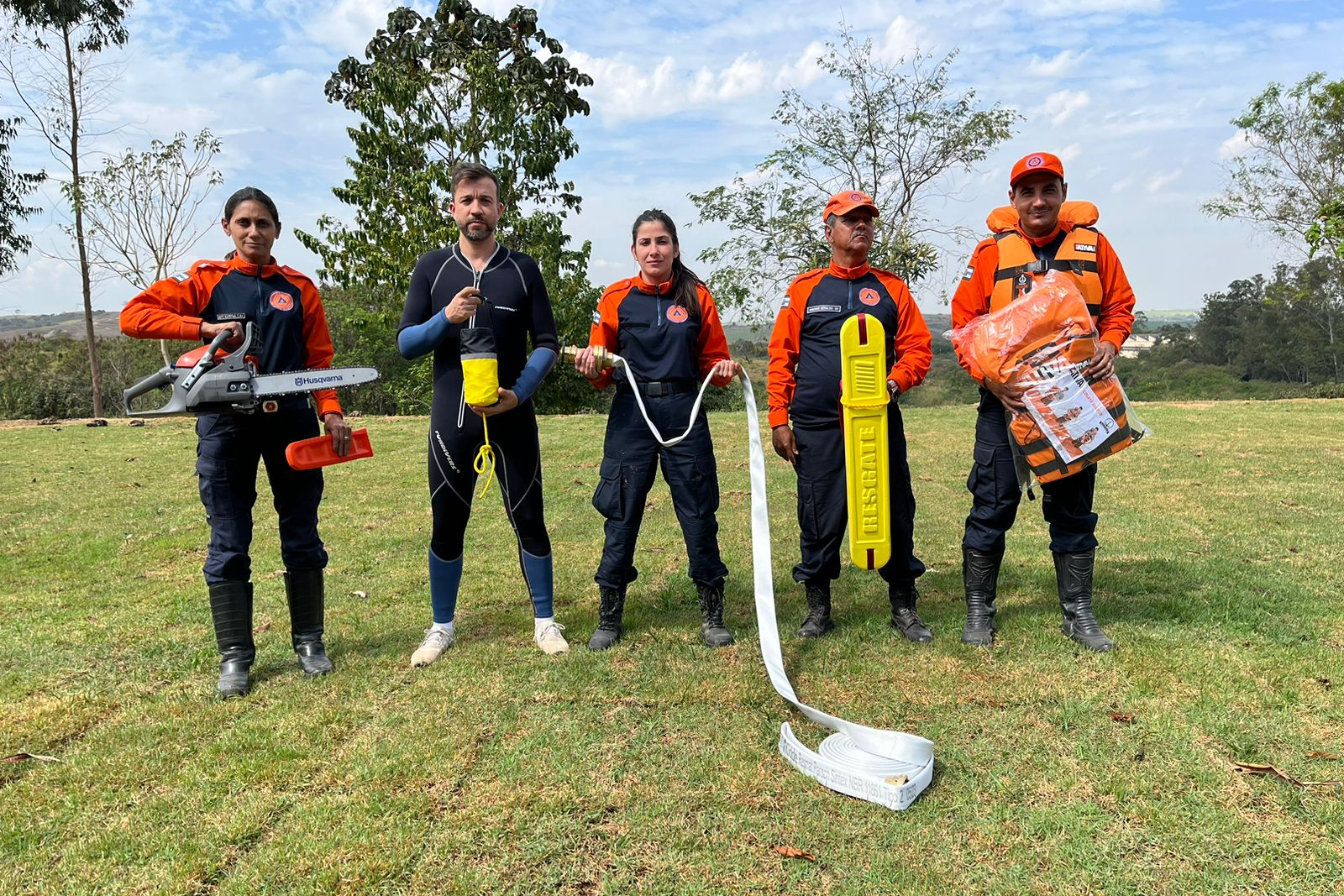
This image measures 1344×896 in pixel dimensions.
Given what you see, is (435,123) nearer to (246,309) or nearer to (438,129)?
(438,129)

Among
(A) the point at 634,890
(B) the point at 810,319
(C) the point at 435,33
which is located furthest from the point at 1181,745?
(C) the point at 435,33

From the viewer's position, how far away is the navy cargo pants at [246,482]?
3865 mm

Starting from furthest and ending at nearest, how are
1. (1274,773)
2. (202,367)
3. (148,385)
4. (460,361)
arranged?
(460,361) → (202,367) → (148,385) → (1274,773)

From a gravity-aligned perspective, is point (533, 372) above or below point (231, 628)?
above

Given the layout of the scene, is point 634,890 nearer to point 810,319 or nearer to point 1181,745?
point 1181,745

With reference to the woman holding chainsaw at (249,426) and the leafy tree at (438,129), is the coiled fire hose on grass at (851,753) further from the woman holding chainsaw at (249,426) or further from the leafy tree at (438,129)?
the leafy tree at (438,129)

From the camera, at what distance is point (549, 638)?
4332 millimetres

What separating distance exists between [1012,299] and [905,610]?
5.68ft

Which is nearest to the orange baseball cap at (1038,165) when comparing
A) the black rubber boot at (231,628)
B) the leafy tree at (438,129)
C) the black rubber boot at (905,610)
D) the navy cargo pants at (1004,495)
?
the navy cargo pants at (1004,495)

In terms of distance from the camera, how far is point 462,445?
4117 millimetres

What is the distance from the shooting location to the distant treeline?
1126 inches

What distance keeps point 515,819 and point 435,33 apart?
27378 mm

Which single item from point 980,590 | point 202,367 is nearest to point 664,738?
point 980,590

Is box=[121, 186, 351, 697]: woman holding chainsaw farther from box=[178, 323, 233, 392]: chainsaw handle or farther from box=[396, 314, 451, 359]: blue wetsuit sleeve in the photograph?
box=[396, 314, 451, 359]: blue wetsuit sleeve
